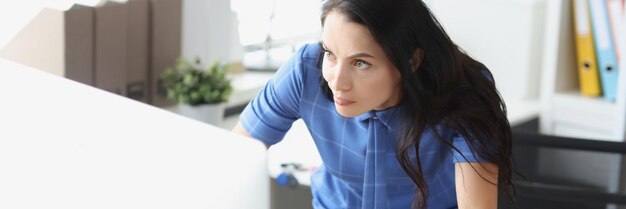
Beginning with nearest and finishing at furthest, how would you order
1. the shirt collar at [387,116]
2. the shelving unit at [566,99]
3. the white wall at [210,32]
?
the shirt collar at [387,116] → the white wall at [210,32] → the shelving unit at [566,99]

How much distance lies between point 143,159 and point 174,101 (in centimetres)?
205

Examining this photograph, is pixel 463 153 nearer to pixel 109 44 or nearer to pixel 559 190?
pixel 559 190

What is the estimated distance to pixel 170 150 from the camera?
0.65 meters

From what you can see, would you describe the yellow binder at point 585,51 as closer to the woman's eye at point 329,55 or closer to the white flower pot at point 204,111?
the white flower pot at point 204,111

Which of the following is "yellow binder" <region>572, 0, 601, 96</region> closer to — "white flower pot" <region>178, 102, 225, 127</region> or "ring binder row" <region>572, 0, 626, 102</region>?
"ring binder row" <region>572, 0, 626, 102</region>

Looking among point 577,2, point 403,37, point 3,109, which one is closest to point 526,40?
point 577,2

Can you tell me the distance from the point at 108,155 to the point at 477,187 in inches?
25.0

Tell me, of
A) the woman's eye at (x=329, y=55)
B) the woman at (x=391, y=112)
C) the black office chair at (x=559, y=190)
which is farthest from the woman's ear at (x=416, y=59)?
the black office chair at (x=559, y=190)

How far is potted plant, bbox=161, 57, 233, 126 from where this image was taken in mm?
2454

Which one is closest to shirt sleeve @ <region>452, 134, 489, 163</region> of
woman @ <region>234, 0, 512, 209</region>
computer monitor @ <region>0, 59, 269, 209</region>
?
woman @ <region>234, 0, 512, 209</region>

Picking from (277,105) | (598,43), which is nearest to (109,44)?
(277,105)

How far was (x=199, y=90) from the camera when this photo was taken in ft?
8.07

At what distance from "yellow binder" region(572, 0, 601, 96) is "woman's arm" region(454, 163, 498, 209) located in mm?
1717

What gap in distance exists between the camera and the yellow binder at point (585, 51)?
2.77 m
